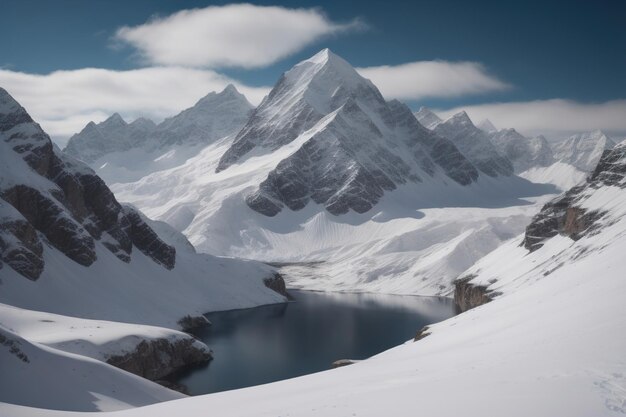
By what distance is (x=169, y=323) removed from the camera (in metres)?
100

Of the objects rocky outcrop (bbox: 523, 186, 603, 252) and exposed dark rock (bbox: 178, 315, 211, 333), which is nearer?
rocky outcrop (bbox: 523, 186, 603, 252)

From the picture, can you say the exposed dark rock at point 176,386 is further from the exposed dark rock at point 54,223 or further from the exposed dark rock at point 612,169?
the exposed dark rock at point 612,169

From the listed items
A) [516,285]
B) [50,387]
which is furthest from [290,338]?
[50,387]

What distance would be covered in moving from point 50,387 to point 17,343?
12.2 ft

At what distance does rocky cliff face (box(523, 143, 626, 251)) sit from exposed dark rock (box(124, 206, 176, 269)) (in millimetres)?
80463

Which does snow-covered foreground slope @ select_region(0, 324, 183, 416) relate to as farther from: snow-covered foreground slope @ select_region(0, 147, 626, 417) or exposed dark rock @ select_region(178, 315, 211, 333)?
exposed dark rock @ select_region(178, 315, 211, 333)

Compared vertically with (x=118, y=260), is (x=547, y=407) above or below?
below

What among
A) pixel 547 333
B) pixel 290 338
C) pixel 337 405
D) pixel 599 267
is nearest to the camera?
pixel 337 405

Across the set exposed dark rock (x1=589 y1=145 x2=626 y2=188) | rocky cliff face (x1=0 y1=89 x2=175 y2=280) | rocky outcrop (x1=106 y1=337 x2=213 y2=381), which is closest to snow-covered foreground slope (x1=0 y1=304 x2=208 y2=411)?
rocky outcrop (x1=106 y1=337 x2=213 y2=381)

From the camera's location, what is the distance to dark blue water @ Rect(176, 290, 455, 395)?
7081 cm

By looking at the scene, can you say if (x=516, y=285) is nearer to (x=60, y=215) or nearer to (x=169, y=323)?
(x=169, y=323)

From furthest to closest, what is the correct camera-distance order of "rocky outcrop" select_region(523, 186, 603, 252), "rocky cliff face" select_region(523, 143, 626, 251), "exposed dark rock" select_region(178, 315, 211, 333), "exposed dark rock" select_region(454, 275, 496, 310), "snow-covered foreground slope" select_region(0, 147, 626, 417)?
1. "exposed dark rock" select_region(178, 315, 211, 333)
2. "exposed dark rock" select_region(454, 275, 496, 310)
3. "rocky outcrop" select_region(523, 186, 603, 252)
4. "rocky cliff face" select_region(523, 143, 626, 251)
5. "snow-covered foreground slope" select_region(0, 147, 626, 417)

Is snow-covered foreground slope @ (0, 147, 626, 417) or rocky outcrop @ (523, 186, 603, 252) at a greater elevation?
rocky outcrop @ (523, 186, 603, 252)

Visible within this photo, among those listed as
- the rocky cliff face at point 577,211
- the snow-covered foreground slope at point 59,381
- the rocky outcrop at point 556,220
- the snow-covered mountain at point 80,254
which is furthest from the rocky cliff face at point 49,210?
the rocky cliff face at point 577,211
